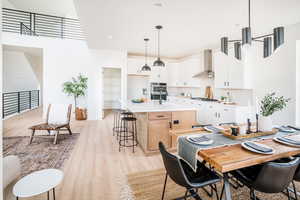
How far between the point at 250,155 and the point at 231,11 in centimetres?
274

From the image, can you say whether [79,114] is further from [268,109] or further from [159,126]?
[268,109]

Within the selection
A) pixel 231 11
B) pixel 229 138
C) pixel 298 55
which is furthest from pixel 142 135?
pixel 298 55

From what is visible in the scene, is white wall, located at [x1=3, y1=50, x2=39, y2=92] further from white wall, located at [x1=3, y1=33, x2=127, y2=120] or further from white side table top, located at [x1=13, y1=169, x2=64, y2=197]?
white side table top, located at [x1=13, y1=169, x2=64, y2=197]

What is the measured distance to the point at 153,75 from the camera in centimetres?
708

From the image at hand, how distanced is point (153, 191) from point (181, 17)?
3.24m

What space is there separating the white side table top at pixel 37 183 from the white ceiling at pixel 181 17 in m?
2.72

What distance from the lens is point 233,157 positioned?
139 cm

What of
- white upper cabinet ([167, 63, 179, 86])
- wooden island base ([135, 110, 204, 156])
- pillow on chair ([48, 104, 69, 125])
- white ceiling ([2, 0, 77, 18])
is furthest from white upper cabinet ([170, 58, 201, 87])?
white ceiling ([2, 0, 77, 18])

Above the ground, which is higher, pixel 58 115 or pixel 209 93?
pixel 209 93

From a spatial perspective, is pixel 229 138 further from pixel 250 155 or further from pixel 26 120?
pixel 26 120

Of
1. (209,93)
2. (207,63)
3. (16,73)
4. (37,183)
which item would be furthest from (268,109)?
(16,73)

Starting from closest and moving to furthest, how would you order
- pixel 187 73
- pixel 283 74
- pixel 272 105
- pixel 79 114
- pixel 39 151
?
pixel 272 105
pixel 39 151
pixel 283 74
pixel 79 114
pixel 187 73

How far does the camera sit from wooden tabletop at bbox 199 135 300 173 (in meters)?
1.29

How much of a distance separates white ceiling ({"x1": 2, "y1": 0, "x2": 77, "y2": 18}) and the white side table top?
8.34 m
